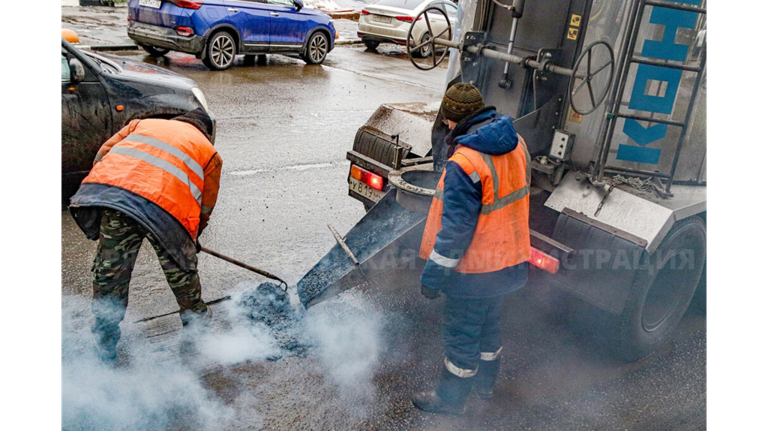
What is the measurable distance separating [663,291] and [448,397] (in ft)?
6.22

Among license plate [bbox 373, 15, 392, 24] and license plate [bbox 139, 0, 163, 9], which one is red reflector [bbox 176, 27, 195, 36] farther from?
license plate [bbox 373, 15, 392, 24]

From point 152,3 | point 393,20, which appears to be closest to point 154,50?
point 152,3

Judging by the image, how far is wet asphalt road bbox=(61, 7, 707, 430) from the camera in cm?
333

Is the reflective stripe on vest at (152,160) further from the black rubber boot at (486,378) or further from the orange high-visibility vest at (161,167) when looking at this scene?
the black rubber boot at (486,378)

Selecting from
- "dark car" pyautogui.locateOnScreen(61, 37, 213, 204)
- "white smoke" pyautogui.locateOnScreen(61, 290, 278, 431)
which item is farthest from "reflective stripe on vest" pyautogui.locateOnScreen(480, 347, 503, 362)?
"dark car" pyautogui.locateOnScreen(61, 37, 213, 204)

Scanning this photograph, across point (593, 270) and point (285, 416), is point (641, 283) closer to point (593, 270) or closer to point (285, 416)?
point (593, 270)

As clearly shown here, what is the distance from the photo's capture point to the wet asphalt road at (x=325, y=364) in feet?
10.9

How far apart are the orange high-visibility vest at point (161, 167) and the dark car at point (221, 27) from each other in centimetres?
851

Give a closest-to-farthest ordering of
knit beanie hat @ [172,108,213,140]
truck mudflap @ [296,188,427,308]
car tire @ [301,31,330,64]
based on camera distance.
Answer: knit beanie hat @ [172,108,213,140] → truck mudflap @ [296,188,427,308] → car tire @ [301,31,330,64]

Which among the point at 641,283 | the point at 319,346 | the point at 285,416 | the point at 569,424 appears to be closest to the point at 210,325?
the point at 319,346

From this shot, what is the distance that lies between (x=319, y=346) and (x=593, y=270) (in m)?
1.80

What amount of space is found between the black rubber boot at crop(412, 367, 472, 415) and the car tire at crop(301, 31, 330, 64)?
36.7ft

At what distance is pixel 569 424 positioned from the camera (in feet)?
11.5
